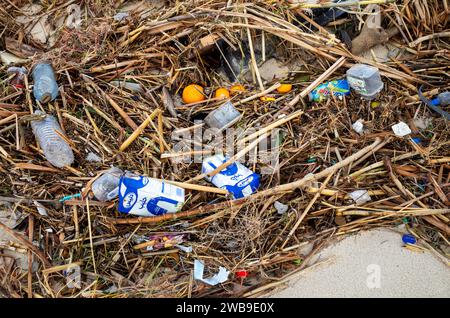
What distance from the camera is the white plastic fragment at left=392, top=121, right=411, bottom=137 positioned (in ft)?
8.46

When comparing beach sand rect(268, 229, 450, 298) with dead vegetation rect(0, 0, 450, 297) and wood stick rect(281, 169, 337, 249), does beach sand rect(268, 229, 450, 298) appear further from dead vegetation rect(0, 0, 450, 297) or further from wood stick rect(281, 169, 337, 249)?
wood stick rect(281, 169, 337, 249)

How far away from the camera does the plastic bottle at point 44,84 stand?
8.43 feet

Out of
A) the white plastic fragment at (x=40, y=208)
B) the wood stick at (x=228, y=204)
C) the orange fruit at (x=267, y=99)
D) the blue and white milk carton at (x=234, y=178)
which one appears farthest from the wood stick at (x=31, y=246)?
the orange fruit at (x=267, y=99)

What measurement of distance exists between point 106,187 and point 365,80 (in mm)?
1608

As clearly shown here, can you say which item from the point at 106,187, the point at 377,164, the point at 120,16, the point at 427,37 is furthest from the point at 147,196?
the point at 427,37

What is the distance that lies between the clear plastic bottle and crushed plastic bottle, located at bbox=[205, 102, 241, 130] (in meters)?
0.81

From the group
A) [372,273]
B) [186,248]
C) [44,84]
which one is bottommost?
[372,273]

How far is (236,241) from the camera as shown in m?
2.31

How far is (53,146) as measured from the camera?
7.97 feet

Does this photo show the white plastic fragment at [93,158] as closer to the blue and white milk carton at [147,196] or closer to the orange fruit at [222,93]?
the blue and white milk carton at [147,196]

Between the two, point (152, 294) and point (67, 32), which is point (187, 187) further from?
point (67, 32)

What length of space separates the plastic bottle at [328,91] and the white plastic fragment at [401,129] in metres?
0.35

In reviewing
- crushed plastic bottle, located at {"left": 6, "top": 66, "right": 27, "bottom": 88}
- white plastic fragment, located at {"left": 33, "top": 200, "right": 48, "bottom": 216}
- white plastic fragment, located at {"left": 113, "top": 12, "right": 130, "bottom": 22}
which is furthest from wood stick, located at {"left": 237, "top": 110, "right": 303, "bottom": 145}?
crushed plastic bottle, located at {"left": 6, "top": 66, "right": 27, "bottom": 88}

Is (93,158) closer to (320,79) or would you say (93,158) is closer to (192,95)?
(192,95)
